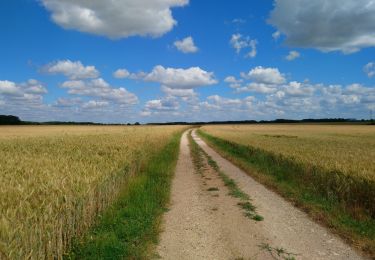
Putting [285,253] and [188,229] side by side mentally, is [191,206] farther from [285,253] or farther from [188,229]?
[285,253]

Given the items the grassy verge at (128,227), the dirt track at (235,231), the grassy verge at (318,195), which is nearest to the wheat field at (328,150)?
the grassy verge at (318,195)

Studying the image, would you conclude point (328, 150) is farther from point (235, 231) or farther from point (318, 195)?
point (235, 231)

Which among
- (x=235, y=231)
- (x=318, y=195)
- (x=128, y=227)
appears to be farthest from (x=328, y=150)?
(x=128, y=227)

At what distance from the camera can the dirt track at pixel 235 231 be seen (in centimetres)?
783

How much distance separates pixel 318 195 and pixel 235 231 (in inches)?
223

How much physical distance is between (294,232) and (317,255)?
4.93ft

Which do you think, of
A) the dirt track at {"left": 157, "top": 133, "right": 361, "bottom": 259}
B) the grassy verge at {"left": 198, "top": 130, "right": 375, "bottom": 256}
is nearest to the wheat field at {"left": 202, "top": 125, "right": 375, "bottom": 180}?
the grassy verge at {"left": 198, "top": 130, "right": 375, "bottom": 256}

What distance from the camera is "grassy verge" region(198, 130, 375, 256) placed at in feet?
30.4

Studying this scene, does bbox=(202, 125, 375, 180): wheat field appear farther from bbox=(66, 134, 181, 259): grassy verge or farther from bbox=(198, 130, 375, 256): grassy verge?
bbox=(66, 134, 181, 259): grassy verge

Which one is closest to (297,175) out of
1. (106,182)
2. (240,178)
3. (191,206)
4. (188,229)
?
(240,178)

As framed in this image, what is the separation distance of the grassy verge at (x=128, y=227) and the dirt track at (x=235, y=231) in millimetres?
400

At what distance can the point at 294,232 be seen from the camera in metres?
9.20

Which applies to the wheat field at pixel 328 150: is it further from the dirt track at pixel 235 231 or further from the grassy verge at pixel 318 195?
the dirt track at pixel 235 231

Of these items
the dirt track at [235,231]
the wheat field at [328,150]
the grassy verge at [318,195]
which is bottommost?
the dirt track at [235,231]
